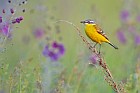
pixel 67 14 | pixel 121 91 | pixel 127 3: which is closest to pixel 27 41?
pixel 127 3

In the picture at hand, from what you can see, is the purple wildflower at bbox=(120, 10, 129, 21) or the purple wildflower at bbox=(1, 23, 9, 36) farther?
the purple wildflower at bbox=(120, 10, 129, 21)

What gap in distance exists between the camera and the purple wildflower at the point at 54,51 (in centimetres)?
673

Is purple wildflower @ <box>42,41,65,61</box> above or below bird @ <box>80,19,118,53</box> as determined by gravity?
below

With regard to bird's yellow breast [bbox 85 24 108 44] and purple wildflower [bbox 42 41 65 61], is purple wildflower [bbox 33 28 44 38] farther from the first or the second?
bird's yellow breast [bbox 85 24 108 44]

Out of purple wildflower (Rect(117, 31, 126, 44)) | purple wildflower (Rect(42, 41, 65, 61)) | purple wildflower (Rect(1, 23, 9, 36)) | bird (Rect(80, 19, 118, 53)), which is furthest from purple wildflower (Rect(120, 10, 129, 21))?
purple wildflower (Rect(1, 23, 9, 36))

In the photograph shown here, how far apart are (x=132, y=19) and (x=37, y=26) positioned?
4.50ft

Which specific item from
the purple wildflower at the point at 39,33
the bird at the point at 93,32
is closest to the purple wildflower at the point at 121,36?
the purple wildflower at the point at 39,33

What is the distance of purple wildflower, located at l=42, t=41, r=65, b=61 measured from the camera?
6730mm

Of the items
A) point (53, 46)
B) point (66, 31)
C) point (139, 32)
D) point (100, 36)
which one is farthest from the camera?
point (66, 31)

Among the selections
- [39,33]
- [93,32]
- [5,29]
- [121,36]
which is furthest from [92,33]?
[121,36]

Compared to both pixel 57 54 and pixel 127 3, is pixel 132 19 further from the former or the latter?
pixel 57 54

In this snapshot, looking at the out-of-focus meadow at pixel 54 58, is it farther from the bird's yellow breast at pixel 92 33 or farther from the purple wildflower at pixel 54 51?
the bird's yellow breast at pixel 92 33

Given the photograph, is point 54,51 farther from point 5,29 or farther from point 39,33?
point 5,29

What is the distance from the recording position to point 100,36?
16.5 ft
